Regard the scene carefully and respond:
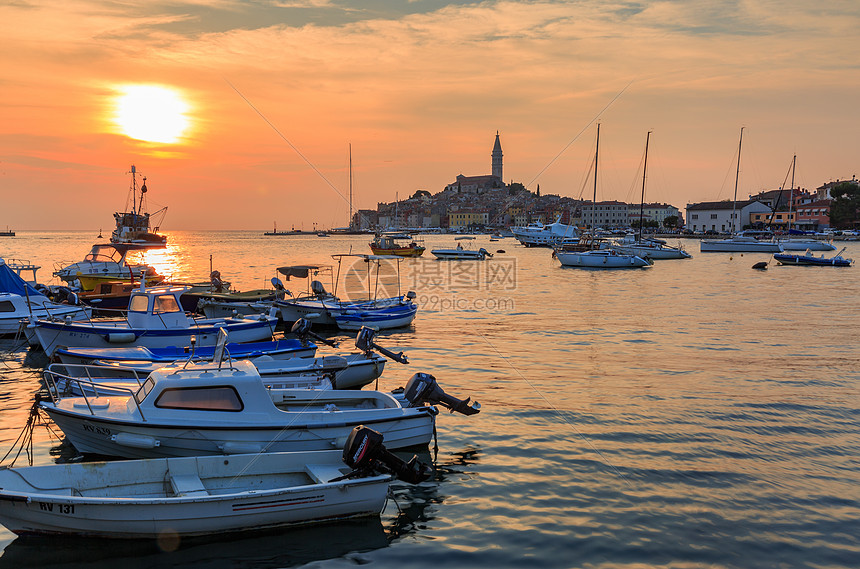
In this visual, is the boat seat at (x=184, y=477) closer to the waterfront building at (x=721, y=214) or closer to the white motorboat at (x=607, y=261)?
the white motorboat at (x=607, y=261)

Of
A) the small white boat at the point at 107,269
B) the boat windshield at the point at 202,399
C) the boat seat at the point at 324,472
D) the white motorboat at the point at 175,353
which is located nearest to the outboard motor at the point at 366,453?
the boat seat at the point at 324,472

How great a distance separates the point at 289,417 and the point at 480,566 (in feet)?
15.4

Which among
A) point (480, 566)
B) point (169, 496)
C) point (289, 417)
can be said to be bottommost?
point (480, 566)

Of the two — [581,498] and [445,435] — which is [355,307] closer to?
[445,435]

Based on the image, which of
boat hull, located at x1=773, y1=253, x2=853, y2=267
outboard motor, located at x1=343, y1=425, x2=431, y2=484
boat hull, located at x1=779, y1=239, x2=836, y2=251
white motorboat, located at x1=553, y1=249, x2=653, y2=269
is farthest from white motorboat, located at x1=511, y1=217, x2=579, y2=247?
outboard motor, located at x1=343, y1=425, x2=431, y2=484

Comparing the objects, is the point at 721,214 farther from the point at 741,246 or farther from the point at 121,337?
the point at 121,337

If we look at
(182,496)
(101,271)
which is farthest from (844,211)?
(182,496)

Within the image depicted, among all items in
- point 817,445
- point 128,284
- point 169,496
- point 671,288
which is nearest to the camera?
point 169,496

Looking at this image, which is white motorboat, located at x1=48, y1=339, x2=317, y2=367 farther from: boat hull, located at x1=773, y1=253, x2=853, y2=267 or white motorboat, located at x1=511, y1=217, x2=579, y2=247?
white motorboat, located at x1=511, y1=217, x2=579, y2=247

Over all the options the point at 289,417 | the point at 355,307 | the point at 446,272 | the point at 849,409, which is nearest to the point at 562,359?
the point at 849,409

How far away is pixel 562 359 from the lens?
24.4 m

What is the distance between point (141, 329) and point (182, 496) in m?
14.4

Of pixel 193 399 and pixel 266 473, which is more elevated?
pixel 193 399

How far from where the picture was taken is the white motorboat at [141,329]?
882 inches
